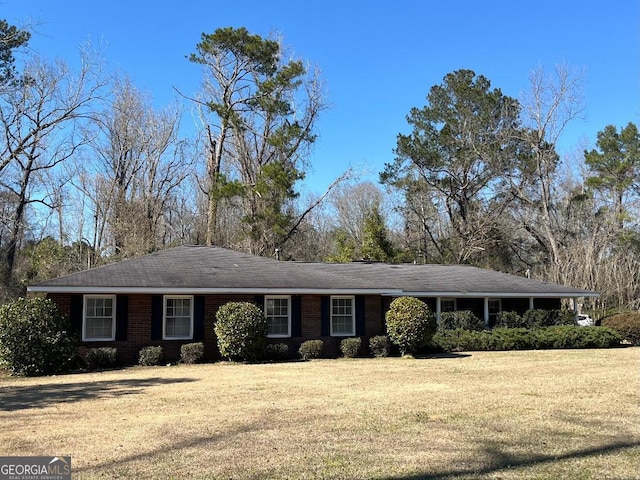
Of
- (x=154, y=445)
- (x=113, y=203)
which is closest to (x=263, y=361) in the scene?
(x=154, y=445)

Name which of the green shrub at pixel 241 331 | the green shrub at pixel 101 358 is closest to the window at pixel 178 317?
the green shrub at pixel 241 331

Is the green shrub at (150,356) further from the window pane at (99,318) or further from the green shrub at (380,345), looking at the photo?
the green shrub at (380,345)

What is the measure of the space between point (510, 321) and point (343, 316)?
8.16m

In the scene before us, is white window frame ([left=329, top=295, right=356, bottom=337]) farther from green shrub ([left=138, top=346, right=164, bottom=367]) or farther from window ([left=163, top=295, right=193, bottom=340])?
green shrub ([left=138, top=346, right=164, bottom=367])

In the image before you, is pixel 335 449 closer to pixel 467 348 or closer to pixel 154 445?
pixel 154 445

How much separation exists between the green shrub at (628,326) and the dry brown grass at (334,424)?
10.2 m

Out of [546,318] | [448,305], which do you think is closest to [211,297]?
[448,305]

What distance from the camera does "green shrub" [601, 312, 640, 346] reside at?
931 inches

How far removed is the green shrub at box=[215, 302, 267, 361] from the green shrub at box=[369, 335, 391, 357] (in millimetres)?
3801

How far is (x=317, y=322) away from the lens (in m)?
19.5

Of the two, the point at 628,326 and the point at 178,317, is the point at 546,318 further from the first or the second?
the point at 178,317

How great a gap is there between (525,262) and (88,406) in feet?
120

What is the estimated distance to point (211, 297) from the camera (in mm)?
18391

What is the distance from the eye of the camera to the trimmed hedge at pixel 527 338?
70.3 ft
